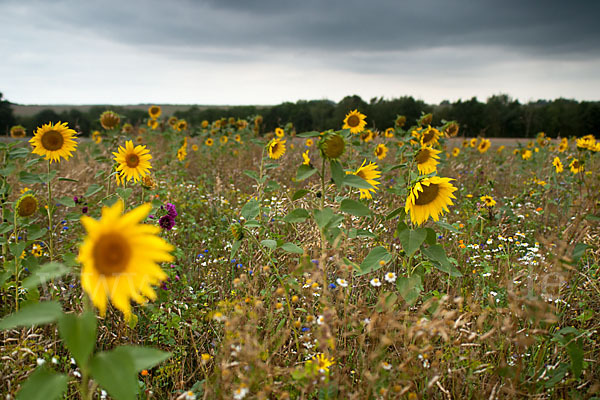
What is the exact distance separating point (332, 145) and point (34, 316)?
1.24 meters

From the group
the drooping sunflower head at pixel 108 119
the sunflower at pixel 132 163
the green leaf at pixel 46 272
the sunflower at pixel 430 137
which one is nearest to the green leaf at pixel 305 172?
the green leaf at pixel 46 272

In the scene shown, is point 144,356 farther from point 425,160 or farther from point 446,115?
point 446,115

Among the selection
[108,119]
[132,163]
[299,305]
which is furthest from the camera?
[108,119]

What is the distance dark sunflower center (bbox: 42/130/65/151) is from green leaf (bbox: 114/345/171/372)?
7.28 ft

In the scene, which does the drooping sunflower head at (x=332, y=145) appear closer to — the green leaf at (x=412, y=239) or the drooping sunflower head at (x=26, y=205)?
the green leaf at (x=412, y=239)

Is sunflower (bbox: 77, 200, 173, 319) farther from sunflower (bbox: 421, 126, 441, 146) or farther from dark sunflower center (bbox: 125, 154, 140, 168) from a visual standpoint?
sunflower (bbox: 421, 126, 441, 146)

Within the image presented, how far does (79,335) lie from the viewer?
0.91 m

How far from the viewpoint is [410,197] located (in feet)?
6.68

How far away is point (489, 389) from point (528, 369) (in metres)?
0.42

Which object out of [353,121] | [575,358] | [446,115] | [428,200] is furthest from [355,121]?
[446,115]

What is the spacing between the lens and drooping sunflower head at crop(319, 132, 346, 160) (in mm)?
1696

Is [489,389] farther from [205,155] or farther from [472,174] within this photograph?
[205,155]

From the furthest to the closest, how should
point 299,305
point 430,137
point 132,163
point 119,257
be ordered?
point 430,137 → point 132,163 → point 299,305 → point 119,257

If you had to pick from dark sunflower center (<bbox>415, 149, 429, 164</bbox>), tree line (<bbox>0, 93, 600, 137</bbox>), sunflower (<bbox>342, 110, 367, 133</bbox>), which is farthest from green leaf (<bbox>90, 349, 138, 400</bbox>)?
tree line (<bbox>0, 93, 600, 137</bbox>)
